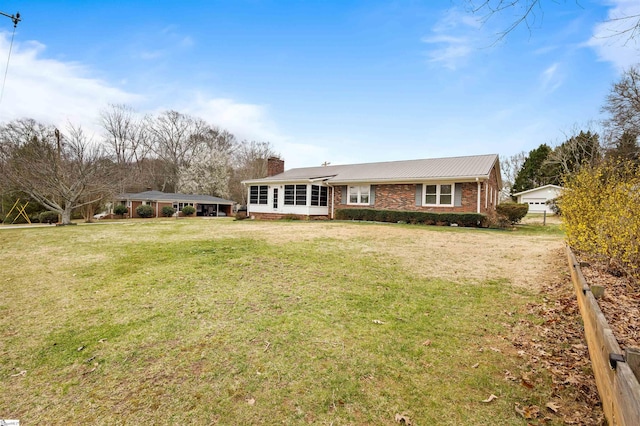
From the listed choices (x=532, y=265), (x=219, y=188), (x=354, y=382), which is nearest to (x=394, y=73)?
(x=532, y=265)

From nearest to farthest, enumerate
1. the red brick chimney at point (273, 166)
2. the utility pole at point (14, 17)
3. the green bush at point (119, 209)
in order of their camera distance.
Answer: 1. the utility pole at point (14, 17)
2. the red brick chimney at point (273, 166)
3. the green bush at point (119, 209)

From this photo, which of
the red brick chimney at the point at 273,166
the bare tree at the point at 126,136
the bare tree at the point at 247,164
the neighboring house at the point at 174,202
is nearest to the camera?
the red brick chimney at the point at 273,166

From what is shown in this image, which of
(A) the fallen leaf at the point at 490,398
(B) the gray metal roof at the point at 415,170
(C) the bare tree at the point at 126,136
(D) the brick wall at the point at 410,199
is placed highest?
(C) the bare tree at the point at 126,136

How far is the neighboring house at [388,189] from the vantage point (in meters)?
16.6

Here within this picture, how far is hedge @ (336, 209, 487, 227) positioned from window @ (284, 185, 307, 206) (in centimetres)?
285

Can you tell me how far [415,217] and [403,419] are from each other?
15175 mm

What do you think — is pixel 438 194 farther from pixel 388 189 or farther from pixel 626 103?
pixel 626 103

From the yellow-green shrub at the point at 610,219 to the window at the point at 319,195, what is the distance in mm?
15502

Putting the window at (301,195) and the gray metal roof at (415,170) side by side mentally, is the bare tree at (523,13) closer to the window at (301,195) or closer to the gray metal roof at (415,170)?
the gray metal roof at (415,170)

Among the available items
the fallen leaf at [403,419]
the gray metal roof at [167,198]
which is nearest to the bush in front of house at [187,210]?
the gray metal roof at [167,198]

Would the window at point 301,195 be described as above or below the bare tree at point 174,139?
below

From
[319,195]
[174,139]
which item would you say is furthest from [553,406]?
[174,139]

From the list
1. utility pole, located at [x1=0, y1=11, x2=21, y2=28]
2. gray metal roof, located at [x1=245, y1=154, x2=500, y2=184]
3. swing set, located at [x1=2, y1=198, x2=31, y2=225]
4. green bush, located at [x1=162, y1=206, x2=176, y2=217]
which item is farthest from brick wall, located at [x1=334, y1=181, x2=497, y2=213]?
swing set, located at [x1=2, y1=198, x2=31, y2=225]

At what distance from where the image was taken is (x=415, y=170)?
62.7 ft
